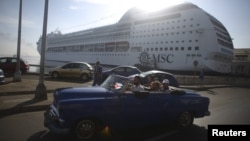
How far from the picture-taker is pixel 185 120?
20.7 ft

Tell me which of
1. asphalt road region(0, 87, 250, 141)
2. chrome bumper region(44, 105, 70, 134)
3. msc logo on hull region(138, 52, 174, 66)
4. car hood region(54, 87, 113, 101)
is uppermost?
msc logo on hull region(138, 52, 174, 66)

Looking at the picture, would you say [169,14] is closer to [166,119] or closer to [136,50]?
[136,50]

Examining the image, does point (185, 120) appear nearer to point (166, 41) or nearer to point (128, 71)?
point (128, 71)

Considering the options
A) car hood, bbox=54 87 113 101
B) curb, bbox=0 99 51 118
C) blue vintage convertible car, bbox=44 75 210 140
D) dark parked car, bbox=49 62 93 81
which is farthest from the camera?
dark parked car, bbox=49 62 93 81

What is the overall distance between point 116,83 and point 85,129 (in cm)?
144

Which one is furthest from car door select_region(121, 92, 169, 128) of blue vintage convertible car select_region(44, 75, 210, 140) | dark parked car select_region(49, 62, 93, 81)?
dark parked car select_region(49, 62, 93, 81)

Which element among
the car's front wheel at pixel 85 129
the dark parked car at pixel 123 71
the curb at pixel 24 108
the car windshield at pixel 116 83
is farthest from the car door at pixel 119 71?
the car's front wheel at pixel 85 129

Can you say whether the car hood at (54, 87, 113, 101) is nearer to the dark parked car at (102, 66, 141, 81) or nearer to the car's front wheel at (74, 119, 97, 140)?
the car's front wheel at (74, 119, 97, 140)

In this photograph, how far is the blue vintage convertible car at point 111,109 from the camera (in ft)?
14.7

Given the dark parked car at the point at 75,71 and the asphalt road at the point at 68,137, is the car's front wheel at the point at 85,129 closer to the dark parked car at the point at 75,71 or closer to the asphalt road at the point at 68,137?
the asphalt road at the point at 68,137

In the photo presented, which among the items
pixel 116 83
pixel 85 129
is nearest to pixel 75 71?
pixel 116 83

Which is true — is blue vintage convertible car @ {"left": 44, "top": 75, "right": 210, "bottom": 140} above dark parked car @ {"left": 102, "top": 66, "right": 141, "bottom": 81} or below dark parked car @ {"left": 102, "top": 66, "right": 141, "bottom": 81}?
below

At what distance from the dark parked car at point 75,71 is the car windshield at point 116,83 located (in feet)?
40.8

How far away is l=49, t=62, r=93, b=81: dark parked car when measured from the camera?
58.9 ft
